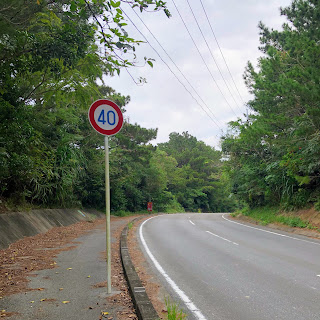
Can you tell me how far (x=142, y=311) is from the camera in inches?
152

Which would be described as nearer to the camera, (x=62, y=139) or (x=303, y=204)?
(x=62, y=139)

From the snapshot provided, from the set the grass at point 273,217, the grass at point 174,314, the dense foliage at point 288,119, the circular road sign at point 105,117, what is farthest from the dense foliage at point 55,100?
the grass at point 273,217

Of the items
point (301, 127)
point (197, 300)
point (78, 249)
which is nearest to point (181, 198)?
point (301, 127)

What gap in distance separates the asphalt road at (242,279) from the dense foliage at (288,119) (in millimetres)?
5920

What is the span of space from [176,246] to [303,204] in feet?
34.4

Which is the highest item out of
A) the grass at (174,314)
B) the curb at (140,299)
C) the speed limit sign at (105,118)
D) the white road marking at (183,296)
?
the speed limit sign at (105,118)

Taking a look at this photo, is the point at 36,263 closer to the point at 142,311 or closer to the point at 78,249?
the point at 78,249

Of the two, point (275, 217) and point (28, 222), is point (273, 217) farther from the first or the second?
point (28, 222)

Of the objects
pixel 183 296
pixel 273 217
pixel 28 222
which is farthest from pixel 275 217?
pixel 183 296

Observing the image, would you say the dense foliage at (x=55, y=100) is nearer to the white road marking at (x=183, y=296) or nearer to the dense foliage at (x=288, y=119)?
the white road marking at (x=183, y=296)

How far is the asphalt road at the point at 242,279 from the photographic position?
4328mm

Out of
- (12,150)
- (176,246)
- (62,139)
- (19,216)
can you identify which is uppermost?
(62,139)

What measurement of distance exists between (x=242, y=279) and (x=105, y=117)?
417 centimetres

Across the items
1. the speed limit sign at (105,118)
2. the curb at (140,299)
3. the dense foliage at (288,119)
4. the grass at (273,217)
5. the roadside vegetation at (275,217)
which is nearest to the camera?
the curb at (140,299)
